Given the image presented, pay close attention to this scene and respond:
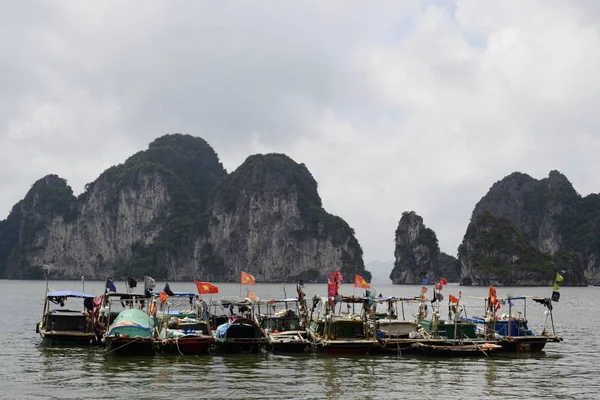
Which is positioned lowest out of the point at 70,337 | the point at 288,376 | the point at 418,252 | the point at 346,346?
the point at 288,376

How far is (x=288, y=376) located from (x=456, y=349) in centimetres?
861

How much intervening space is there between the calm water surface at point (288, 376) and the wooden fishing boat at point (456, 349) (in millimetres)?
557

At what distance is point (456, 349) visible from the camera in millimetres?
28562

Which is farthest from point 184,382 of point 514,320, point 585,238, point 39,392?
point 585,238

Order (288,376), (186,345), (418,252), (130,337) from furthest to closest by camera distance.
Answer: (418,252) < (186,345) < (130,337) < (288,376)

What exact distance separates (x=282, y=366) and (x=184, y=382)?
5.07 metres

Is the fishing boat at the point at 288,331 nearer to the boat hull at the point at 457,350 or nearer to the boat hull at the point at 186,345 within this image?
the boat hull at the point at 186,345

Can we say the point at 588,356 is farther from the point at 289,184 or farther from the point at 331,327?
the point at 289,184

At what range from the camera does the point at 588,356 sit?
102 feet

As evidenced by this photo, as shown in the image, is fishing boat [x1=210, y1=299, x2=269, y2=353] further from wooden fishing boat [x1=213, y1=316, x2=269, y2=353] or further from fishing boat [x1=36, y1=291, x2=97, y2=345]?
fishing boat [x1=36, y1=291, x2=97, y2=345]

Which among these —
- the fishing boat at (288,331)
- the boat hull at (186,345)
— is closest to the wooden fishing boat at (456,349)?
the fishing boat at (288,331)

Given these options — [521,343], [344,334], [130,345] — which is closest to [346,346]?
[344,334]

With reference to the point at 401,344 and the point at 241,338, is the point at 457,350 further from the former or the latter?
the point at 241,338

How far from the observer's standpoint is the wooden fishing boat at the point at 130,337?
2742 cm
